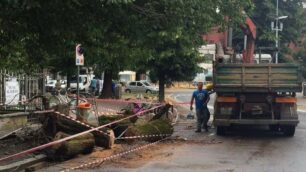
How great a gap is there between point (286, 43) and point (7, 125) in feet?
159

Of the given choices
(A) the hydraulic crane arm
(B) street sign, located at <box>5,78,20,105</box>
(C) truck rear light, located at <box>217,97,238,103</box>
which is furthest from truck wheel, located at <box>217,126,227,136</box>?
(B) street sign, located at <box>5,78,20,105</box>

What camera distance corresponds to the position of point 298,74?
1638 centimetres

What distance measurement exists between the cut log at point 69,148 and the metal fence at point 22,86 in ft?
14.7

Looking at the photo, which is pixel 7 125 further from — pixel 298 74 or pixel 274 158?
pixel 298 74

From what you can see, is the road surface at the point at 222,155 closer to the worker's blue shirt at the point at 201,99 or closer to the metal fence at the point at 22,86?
the worker's blue shirt at the point at 201,99

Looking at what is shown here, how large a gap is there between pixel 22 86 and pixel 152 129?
5.48 meters

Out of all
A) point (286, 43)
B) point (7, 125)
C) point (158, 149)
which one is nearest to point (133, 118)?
point (158, 149)

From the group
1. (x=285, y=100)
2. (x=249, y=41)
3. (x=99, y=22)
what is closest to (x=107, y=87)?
(x=249, y=41)

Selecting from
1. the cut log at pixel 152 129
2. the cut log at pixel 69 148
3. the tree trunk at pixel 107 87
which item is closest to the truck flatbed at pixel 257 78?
the cut log at pixel 152 129

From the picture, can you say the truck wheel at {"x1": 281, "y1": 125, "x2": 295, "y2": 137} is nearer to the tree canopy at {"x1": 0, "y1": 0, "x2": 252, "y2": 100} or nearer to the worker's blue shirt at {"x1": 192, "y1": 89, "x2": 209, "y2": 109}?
the worker's blue shirt at {"x1": 192, "y1": 89, "x2": 209, "y2": 109}

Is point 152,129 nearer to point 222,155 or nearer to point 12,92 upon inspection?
point 222,155

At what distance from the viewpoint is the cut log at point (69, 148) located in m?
11.4

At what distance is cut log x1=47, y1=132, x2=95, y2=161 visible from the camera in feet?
37.3

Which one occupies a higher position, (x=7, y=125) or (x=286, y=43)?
(x=286, y=43)
